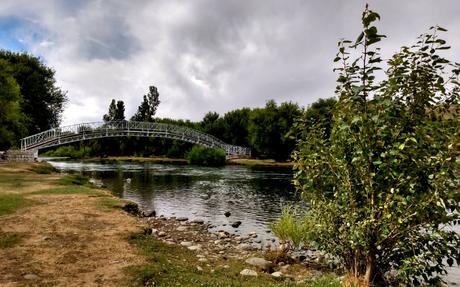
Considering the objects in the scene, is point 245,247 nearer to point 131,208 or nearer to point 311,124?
point 311,124

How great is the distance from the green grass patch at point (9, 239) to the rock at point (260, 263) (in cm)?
644

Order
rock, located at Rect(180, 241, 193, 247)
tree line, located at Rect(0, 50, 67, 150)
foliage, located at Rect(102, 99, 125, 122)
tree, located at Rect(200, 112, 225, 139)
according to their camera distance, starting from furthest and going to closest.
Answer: foliage, located at Rect(102, 99, 125, 122) → tree, located at Rect(200, 112, 225, 139) → tree line, located at Rect(0, 50, 67, 150) → rock, located at Rect(180, 241, 193, 247)

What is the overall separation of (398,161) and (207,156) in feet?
235

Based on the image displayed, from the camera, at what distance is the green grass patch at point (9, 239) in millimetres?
10421

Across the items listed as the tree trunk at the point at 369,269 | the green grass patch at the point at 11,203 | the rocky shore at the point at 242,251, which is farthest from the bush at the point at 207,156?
the tree trunk at the point at 369,269

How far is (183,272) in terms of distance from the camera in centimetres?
922

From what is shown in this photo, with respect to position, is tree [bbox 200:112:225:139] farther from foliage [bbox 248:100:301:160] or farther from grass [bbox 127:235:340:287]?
grass [bbox 127:235:340:287]

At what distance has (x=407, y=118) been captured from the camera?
664cm

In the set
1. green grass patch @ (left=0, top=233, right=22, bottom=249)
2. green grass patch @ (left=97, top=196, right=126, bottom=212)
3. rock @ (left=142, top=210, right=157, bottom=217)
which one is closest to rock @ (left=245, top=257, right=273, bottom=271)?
green grass patch @ (left=0, top=233, right=22, bottom=249)

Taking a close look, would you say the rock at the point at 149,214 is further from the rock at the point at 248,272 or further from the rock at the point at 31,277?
the rock at the point at 31,277

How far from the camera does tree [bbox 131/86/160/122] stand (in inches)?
4904

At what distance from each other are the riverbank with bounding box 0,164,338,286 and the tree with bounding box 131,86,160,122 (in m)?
109

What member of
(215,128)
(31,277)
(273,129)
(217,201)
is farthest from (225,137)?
(31,277)

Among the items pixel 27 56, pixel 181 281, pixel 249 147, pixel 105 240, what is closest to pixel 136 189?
pixel 105 240
